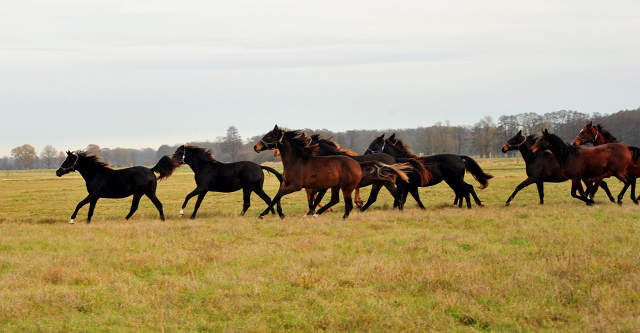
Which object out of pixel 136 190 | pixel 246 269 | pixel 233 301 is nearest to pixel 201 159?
pixel 136 190

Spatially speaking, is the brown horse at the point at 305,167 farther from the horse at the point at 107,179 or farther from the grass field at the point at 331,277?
the horse at the point at 107,179

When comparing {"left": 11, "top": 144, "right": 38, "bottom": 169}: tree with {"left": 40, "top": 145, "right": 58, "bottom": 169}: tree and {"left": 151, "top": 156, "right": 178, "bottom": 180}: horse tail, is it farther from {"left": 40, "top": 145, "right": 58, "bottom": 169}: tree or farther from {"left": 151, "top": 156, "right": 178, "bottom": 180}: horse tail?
{"left": 151, "top": 156, "right": 178, "bottom": 180}: horse tail

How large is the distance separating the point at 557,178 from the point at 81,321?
13.3m

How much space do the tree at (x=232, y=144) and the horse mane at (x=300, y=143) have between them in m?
68.4

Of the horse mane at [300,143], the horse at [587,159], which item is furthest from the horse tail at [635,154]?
the horse mane at [300,143]

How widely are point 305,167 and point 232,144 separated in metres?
71.8

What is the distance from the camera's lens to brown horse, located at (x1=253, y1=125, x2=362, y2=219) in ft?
40.6

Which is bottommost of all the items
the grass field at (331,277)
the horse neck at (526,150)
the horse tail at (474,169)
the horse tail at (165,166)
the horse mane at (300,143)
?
the grass field at (331,277)

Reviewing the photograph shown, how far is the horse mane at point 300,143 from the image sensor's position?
41.7ft

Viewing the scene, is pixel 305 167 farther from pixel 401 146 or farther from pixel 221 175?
pixel 401 146

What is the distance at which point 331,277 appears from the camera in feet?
22.2

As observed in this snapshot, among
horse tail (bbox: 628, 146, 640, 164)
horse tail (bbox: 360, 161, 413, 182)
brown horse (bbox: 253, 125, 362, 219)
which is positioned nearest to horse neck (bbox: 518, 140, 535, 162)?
horse tail (bbox: 628, 146, 640, 164)

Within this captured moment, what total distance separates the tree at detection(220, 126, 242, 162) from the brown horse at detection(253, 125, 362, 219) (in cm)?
6850

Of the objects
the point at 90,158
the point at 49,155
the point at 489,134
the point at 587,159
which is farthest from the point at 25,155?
the point at 587,159
